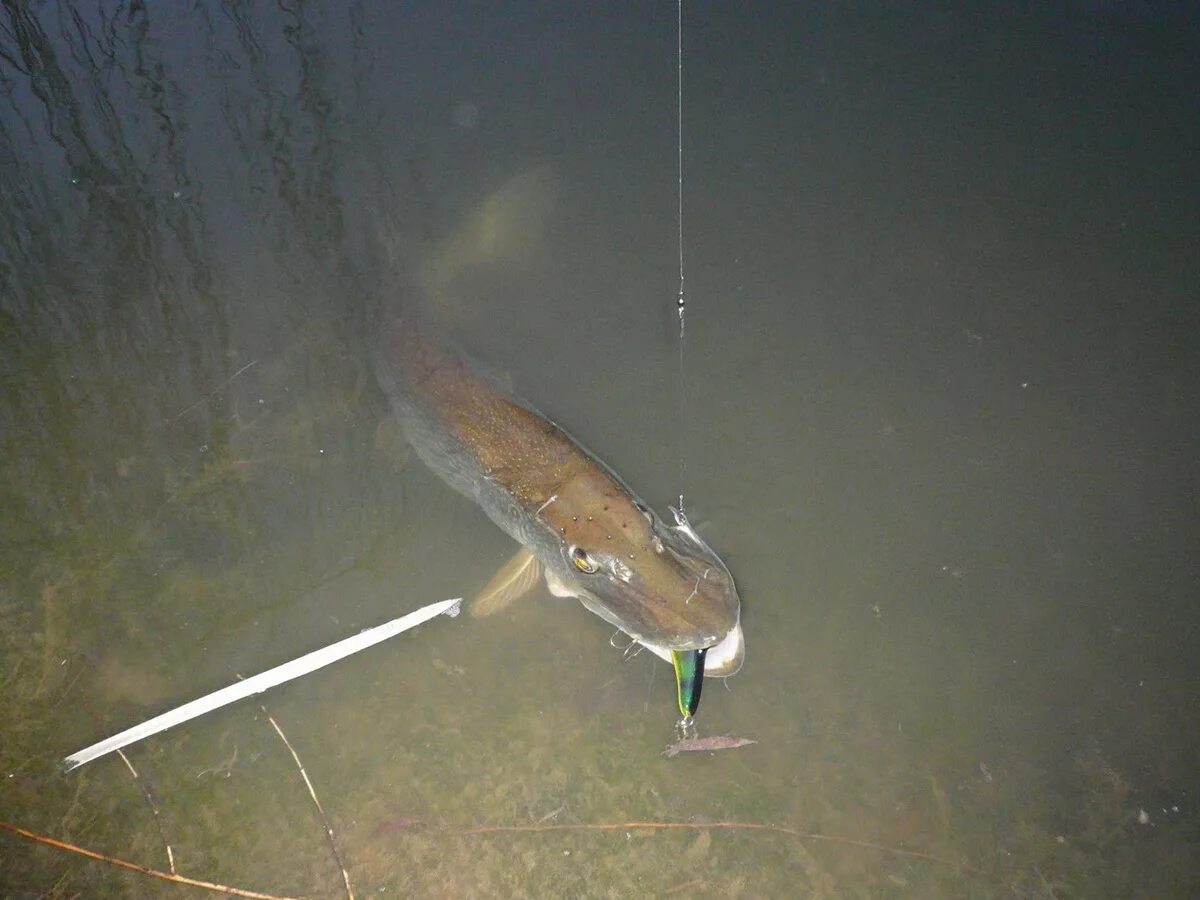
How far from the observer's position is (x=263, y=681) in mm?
2938

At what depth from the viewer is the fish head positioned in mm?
2572

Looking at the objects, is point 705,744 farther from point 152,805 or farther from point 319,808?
point 152,805

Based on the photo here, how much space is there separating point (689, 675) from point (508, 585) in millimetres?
771

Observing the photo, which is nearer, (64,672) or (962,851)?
(962,851)

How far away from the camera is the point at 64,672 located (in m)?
3.04

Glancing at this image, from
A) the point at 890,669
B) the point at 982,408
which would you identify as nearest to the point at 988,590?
the point at 890,669

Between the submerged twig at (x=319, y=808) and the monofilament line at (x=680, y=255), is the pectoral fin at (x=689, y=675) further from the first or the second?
the submerged twig at (x=319, y=808)

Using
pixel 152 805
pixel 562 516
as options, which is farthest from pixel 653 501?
pixel 152 805

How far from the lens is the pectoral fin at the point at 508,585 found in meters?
3.04

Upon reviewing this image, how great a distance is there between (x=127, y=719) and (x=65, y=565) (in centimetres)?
68

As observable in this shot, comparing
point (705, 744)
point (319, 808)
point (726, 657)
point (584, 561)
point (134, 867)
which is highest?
point (584, 561)

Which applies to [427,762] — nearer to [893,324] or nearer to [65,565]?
[65,565]

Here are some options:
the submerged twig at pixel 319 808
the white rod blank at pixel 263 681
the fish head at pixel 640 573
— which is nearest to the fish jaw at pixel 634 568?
the fish head at pixel 640 573

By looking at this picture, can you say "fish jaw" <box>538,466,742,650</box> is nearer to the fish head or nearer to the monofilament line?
the fish head
